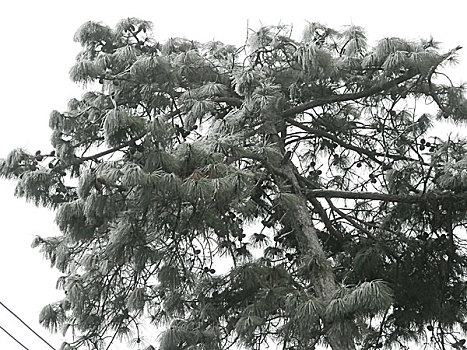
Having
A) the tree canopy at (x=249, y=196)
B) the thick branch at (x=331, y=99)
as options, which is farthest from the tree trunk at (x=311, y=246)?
the thick branch at (x=331, y=99)

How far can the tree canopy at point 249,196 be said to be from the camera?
436cm

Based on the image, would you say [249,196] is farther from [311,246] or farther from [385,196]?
[385,196]

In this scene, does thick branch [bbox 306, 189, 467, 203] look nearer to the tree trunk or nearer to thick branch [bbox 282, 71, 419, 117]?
the tree trunk

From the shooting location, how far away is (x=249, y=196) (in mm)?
4652

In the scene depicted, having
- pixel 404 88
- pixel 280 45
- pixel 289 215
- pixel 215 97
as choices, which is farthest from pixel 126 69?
pixel 404 88

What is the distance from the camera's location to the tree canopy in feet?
14.3

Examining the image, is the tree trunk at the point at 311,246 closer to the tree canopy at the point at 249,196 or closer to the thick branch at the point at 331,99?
the tree canopy at the point at 249,196

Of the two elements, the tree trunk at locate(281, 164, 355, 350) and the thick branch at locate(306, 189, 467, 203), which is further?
the thick branch at locate(306, 189, 467, 203)

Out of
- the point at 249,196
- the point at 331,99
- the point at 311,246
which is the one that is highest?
the point at 331,99

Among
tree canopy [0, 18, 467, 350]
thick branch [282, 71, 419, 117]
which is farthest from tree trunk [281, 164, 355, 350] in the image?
thick branch [282, 71, 419, 117]

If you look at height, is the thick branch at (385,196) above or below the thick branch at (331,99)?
below

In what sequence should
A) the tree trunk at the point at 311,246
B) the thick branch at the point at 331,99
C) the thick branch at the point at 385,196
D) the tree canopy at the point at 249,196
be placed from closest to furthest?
the tree canopy at the point at 249,196
the tree trunk at the point at 311,246
the thick branch at the point at 385,196
the thick branch at the point at 331,99

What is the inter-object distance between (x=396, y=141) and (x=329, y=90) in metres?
0.79

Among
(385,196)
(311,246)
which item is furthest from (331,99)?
(311,246)
